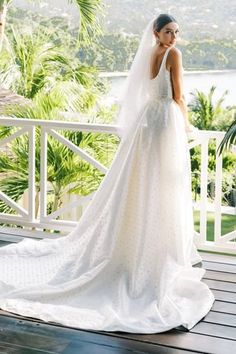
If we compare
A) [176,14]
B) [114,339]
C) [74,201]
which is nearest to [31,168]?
[74,201]

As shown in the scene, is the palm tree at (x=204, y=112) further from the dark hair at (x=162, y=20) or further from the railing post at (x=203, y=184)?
the dark hair at (x=162, y=20)

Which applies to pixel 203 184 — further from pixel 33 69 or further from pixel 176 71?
pixel 33 69

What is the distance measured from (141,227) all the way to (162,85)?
0.85m

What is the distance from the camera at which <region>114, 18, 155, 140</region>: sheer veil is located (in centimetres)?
455

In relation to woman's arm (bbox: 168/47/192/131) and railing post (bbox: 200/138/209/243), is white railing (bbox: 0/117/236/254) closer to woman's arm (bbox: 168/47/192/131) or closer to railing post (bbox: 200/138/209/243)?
railing post (bbox: 200/138/209/243)

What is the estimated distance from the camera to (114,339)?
3.74 meters

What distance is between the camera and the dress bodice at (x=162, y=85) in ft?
14.7

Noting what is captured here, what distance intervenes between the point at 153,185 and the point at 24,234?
156cm

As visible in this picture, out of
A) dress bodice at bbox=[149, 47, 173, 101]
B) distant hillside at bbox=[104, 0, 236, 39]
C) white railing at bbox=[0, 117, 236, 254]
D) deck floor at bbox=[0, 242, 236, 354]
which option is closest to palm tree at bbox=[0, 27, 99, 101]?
distant hillside at bbox=[104, 0, 236, 39]

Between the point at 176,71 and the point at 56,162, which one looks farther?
the point at 56,162

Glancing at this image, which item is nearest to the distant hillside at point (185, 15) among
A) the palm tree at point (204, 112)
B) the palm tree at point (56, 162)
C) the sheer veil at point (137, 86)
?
the palm tree at point (204, 112)

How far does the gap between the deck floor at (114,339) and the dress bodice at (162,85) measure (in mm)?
1296

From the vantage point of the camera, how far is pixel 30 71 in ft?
37.4

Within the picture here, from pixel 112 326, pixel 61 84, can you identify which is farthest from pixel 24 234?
pixel 61 84
